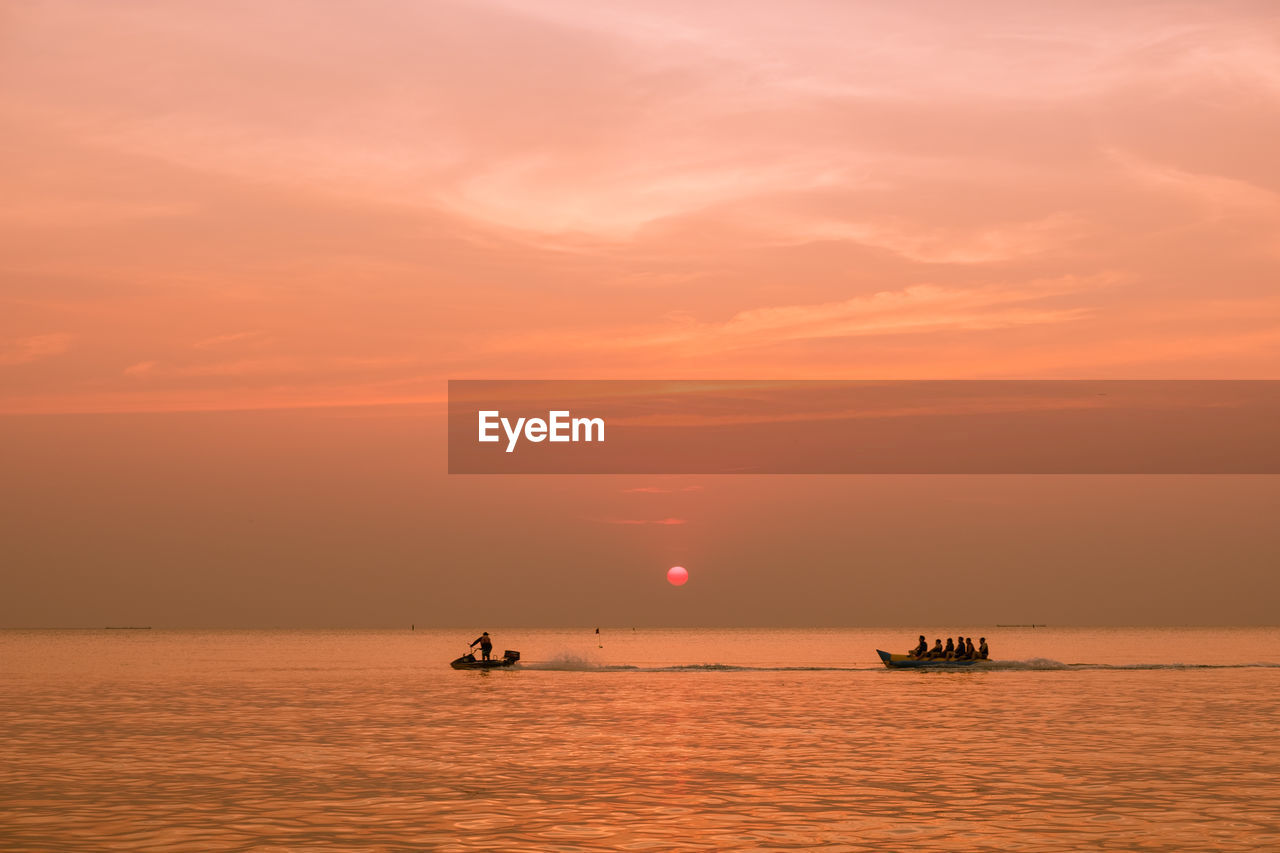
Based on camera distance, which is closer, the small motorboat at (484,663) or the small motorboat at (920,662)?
the small motorboat at (920,662)

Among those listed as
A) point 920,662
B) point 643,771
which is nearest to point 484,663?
point 920,662

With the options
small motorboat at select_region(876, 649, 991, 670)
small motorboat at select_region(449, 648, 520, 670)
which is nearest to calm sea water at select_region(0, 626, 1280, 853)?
small motorboat at select_region(876, 649, 991, 670)

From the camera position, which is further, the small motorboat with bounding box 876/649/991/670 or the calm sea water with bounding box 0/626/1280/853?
the small motorboat with bounding box 876/649/991/670

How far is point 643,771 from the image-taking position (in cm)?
3102

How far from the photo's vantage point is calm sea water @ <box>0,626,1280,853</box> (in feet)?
73.4

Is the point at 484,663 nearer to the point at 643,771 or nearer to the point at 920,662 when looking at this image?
the point at 920,662

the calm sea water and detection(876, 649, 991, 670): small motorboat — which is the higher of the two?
the calm sea water

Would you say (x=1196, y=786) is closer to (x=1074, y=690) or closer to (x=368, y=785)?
(x=368, y=785)

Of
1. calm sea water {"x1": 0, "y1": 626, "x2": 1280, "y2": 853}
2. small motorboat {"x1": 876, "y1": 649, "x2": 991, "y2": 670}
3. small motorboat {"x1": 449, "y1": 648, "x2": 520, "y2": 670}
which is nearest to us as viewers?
calm sea water {"x1": 0, "y1": 626, "x2": 1280, "y2": 853}

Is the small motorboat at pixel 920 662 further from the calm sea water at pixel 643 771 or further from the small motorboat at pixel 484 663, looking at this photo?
the small motorboat at pixel 484 663

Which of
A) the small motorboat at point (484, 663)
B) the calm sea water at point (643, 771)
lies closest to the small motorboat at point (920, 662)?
the calm sea water at point (643, 771)

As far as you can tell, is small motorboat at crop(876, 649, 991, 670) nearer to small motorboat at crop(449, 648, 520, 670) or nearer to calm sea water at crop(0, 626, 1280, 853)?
calm sea water at crop(0, 626, 1280, 853)

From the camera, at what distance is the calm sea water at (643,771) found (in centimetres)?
2236

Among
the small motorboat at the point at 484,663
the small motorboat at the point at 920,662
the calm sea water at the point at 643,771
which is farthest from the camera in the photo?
the small motorboat at the point at 484,663
